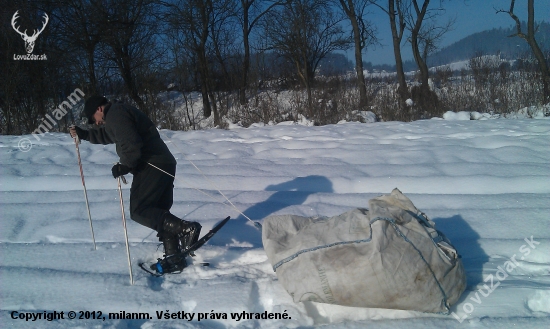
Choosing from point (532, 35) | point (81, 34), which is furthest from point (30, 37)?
point (532, 35)

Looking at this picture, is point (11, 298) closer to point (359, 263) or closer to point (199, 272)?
point (199, 272)

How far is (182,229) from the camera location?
3.33m

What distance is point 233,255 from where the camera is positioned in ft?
12.1

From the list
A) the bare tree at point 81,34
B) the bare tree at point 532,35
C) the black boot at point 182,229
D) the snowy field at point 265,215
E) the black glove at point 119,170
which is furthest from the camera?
the bare tree at point 81,34

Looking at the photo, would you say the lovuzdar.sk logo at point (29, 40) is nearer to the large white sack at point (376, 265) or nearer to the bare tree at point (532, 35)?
the large white sack at point (376, 265)

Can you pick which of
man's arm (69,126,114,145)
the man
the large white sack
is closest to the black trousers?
the man

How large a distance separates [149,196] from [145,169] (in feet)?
0.80

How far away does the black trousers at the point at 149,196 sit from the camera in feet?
11.3

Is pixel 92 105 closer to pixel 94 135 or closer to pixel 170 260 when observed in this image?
pixel 94 135

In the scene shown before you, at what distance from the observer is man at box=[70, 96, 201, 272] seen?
3.31m

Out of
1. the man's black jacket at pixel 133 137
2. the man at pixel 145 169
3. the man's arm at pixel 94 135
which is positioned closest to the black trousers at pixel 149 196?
the man at pixel 145 169

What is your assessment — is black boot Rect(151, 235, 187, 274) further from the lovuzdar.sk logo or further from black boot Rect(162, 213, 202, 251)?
the lovuzdar.sk logo

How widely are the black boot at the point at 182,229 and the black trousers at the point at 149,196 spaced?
8 cm

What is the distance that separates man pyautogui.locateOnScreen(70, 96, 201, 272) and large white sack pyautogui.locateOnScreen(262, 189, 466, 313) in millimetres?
933
